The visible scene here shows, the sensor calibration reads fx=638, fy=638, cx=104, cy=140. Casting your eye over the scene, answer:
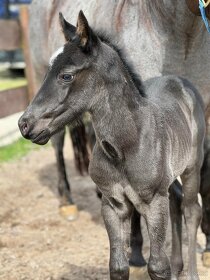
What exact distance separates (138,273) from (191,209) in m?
→ 0.65

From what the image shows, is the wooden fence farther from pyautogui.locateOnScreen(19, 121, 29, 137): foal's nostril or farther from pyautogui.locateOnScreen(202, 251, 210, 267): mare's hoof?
pyautogui.locateOnScreen(19, 121, 29, 137): foal's nostril

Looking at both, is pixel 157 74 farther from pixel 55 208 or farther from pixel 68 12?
pixel 55 208

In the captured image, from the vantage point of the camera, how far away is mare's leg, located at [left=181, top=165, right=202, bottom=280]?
146 inches

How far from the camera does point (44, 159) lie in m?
7.85

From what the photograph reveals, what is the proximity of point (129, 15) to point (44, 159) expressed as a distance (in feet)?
13.2

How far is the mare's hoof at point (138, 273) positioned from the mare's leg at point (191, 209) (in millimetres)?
388

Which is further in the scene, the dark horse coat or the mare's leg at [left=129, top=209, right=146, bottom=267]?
the mare's leg at [left=129, top=209, right=146, bottom=267]

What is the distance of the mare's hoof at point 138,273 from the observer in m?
4.07

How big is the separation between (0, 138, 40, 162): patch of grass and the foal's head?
482cm

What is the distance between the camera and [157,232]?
313cm

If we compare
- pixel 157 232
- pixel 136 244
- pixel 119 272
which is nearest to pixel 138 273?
pixel 136 244

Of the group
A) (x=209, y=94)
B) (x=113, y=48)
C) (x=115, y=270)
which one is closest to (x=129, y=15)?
(x=209, y=94)

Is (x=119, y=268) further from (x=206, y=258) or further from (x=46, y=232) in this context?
(x=46, y=232)

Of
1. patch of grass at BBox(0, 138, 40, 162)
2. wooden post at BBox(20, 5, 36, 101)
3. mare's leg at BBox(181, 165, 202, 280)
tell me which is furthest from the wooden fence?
mare's leg at BBox(181, 165, 202, 280)
